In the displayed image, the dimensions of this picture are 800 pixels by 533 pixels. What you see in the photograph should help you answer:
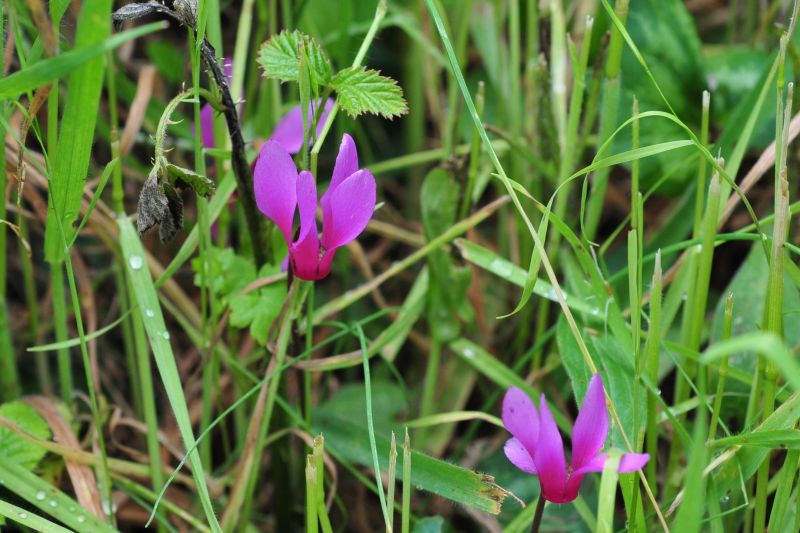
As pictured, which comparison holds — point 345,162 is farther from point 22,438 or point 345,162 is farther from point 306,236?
point 22,438

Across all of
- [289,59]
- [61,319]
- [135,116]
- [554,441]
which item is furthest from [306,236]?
[135,116]

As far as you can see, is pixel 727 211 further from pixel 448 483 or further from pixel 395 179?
pixel 395 179

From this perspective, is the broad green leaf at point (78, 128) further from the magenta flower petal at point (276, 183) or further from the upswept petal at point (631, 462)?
the upswept petal at point (631, 462)

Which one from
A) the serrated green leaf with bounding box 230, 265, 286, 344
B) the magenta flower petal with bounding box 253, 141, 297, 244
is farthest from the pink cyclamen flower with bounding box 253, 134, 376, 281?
the serrated green leaf with bounding box 230, 265, 286, 344

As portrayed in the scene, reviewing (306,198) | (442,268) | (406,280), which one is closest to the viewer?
(306,198)

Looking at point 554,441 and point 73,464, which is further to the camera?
point 73,464

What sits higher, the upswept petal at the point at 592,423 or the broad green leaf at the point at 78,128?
the broad green leaf at the point at 78,128

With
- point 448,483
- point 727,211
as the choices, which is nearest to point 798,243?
point 727,211

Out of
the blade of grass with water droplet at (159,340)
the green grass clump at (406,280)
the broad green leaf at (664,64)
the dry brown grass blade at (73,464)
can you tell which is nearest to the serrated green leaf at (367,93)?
the green grass clump at (406,280)
